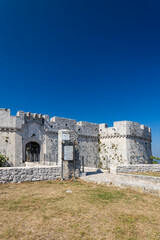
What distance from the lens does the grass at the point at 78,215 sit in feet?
13.0

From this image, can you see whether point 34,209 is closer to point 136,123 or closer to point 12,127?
point 12,127

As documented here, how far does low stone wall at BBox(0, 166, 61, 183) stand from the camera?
912 cm

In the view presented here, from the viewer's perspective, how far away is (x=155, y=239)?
376 cm

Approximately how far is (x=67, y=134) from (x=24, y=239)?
295 inches

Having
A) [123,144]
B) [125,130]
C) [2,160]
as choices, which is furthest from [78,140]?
[2,160]

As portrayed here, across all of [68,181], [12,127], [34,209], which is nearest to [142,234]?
[34,209]

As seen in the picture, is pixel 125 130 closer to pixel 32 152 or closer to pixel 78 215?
pixel 32 152

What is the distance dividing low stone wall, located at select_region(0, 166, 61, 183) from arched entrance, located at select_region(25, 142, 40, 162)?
8.72 metres

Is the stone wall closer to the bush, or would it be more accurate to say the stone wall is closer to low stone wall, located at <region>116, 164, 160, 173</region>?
low stone wall, located at <region>116, 164, 160, 173</region>

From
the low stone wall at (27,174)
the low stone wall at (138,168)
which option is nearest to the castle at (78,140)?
the low stone wall at (138,168)

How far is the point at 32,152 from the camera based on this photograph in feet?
61.2

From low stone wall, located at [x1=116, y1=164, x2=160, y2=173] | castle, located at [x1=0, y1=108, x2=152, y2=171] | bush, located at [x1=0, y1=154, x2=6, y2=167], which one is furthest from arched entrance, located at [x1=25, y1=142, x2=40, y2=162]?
low stone wall, located at [x1=116, y1=164, x2=160, y2=173]

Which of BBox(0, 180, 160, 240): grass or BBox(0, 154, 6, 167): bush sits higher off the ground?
BBox(0, 154, 6, 167): bush

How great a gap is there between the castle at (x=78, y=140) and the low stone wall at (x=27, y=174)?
5.16 m
